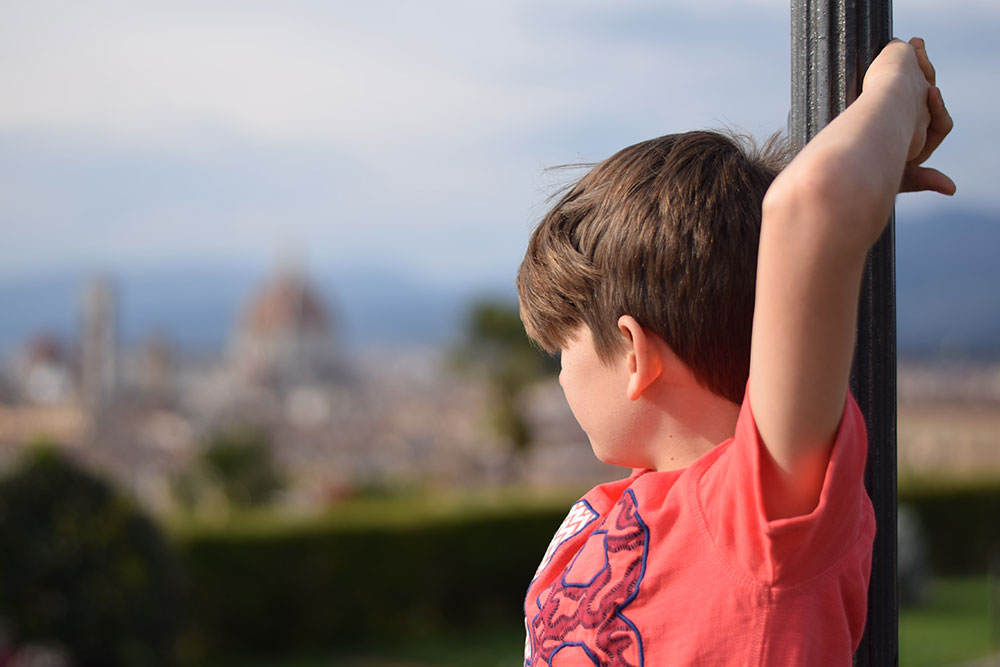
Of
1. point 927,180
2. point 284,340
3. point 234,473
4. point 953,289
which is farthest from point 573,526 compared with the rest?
point 284,340

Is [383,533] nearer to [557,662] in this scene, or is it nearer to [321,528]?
[321,528]

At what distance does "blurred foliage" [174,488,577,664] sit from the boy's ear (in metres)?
7.09

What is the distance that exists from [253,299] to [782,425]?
89199 millimetres

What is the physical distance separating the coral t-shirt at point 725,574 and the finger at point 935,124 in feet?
0.86

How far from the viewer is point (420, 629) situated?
8.52 m

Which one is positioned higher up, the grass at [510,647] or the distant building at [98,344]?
the grass at [510,647]

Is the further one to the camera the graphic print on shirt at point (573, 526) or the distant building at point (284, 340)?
the distant building at point (284, 340)

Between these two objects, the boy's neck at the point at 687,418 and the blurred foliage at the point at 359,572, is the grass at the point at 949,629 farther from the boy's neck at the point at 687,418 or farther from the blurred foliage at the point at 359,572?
the boy's neck at the point at 687,418

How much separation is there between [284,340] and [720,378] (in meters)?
83.2

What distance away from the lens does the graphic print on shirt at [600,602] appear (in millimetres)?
829

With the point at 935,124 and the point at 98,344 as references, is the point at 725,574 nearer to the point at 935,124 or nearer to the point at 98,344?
the point at 935,124

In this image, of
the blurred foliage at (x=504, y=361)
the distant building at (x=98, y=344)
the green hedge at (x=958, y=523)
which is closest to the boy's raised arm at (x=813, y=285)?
the green hedge at (x=958, y=523)

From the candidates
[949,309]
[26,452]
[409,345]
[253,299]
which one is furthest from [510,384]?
[409,345]

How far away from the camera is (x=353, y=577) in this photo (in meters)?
8.29
